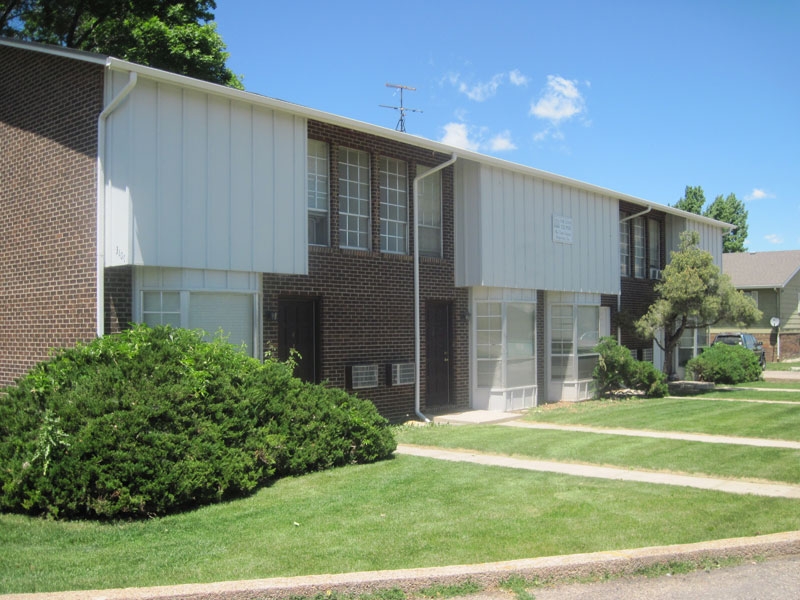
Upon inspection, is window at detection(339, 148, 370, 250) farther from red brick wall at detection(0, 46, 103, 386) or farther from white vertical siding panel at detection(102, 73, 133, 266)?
red brick wall at detection(0, 46, 103, 386)

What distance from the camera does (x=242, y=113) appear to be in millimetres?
11539

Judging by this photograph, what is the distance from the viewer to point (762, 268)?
37969 millimetres

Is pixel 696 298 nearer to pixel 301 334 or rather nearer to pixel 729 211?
pixel 301 334

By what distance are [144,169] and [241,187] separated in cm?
157

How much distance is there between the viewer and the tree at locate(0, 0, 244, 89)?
23.6m

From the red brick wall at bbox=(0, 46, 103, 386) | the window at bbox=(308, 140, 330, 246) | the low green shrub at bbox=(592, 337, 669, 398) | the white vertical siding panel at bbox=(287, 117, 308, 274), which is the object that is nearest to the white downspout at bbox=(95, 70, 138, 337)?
the red brick wall at bbox=(0, 46, 103, 386)

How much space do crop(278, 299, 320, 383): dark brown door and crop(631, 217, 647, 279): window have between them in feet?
38.9

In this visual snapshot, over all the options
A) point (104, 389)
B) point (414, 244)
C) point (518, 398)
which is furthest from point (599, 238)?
point (104, 389)

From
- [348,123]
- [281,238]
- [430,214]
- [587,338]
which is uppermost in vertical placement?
[348,123]

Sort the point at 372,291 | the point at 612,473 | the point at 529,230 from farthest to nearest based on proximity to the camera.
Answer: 1. the point at 529,230
2. the point at 372,291
3. the point at 612,473

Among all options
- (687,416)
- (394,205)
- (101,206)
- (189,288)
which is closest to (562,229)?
(394,205)

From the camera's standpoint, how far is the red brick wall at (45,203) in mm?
10586

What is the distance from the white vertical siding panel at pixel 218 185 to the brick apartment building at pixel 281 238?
0.02 meters

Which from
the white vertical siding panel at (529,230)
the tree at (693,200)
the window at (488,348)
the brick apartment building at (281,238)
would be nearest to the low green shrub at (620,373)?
the brick apartment building at (281,238)
